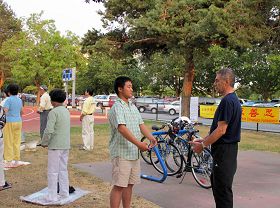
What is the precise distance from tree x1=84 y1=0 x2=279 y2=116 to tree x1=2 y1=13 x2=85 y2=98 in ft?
77.8

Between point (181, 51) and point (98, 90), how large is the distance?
5347cm

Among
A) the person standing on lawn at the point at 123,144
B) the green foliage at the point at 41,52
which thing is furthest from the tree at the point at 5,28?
the person standing on lawn at the point at 123,144

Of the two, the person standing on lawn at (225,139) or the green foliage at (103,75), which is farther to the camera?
the green foliage at (103,75)

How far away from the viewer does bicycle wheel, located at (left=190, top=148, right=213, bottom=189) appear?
23.2 ft

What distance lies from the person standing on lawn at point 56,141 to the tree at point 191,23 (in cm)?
1054

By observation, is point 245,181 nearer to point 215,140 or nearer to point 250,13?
point 215,140

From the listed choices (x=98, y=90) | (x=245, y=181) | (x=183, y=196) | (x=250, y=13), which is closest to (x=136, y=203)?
(x=183, y=196)

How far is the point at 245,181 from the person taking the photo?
7680mm

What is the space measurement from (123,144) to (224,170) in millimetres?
1150

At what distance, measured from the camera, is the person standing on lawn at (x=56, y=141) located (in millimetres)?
5719

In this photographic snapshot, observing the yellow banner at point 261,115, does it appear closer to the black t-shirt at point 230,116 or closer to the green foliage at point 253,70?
the black t-shirt at point 230,116

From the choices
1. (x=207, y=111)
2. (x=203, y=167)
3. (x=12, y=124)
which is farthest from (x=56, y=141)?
(x=207, y=111)

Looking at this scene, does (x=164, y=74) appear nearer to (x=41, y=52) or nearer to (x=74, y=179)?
(x=41, y=52)

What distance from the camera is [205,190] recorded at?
6.84 meters
